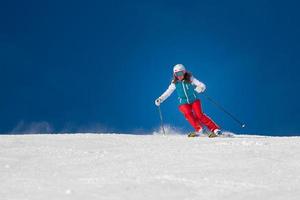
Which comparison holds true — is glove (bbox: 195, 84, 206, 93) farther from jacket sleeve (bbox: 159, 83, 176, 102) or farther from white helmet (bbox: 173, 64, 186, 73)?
jacket sleeve (bbox: 159, 83, 176, 102)

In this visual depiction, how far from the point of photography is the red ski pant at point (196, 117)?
11.9m

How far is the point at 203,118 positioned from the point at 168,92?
4.31 ft

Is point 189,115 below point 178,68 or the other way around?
below

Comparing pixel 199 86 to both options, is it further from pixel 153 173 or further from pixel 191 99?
pixel 153 173

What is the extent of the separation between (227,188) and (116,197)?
99 cm

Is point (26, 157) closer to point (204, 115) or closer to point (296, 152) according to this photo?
point (296, 152)

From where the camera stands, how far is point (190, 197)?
4.22 meters

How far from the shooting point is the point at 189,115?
12.0 metres

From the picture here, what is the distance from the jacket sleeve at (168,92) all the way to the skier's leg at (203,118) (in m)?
0.89

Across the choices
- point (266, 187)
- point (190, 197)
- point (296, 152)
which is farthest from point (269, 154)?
point (190, 197)

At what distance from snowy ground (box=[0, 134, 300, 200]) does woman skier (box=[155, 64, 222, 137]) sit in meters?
4.41

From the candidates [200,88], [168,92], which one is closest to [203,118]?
[200,88]

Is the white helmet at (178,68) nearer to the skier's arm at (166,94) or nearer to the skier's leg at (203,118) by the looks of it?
the skier's arm at (166,94)

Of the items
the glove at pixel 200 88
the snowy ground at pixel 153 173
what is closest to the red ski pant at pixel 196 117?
the glove at pixel 200 88
